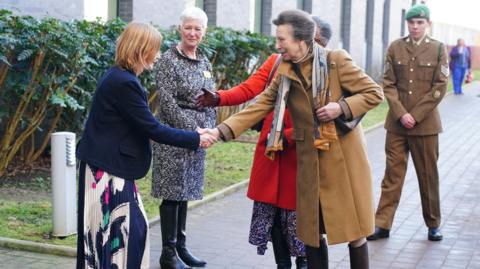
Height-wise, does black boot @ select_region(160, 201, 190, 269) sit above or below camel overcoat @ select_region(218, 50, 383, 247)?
below

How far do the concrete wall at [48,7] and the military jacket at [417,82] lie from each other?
525 centimetres

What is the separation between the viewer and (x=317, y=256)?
5.27 meters

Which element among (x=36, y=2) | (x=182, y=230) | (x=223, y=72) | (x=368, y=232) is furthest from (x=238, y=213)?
(x=223, y=72)

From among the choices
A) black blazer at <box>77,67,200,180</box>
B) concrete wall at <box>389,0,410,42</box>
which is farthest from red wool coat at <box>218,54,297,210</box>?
concrete wall at <box>389,0,410,42</box>

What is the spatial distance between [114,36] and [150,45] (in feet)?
18.0

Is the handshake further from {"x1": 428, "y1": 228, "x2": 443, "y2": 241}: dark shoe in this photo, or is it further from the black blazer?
{"x1": 428, "y1": 228, "x2": 443, "y2": 241}: dark shoe

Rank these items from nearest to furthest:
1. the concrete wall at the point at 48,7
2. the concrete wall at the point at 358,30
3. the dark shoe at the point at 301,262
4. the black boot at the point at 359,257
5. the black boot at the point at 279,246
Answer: the black boot at the point at 359,257
the black boot at the point at 279,246
the dark shoe at the point at 301,262
the concrete wall at the point at 48,7
the concrete wall at the point at 358,30

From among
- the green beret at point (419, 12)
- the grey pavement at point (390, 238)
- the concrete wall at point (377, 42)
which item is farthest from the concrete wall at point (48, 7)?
the concrete wall at point (377, 42)

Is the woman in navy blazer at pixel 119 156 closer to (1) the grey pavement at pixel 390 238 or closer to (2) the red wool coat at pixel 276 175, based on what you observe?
(2) the red wool coat at pixel 276 175

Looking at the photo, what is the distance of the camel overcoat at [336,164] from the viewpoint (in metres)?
5.00

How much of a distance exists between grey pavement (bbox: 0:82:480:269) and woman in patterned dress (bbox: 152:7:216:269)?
413 mm

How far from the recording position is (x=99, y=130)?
189 inches

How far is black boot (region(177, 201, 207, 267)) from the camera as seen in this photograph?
6449 mm

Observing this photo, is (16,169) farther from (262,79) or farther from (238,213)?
(262,79)
